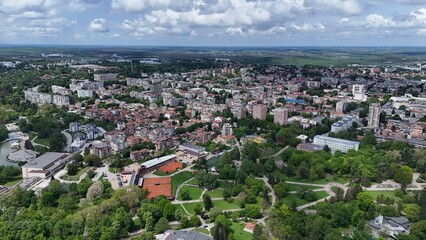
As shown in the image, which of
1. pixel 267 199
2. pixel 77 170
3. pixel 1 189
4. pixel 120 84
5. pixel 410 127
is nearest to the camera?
pixel 267 199

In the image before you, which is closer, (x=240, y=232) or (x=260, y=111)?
(x=240, y=232)

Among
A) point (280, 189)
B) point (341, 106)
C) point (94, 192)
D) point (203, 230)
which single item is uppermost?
point (341, 106)

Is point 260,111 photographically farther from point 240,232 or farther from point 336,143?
point 240,232

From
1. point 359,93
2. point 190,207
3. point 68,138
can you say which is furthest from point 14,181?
point 359,93

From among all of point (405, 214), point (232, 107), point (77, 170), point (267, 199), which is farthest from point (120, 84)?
point (405, 214)

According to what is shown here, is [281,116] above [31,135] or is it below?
above

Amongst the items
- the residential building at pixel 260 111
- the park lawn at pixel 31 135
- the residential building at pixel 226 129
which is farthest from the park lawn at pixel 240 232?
the park lawn at pixel 31 135

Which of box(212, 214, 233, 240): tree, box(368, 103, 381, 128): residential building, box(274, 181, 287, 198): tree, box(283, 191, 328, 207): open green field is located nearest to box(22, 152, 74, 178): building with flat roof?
box(212, 214, 233, 240): tree

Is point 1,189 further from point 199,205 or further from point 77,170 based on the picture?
point 199,205
